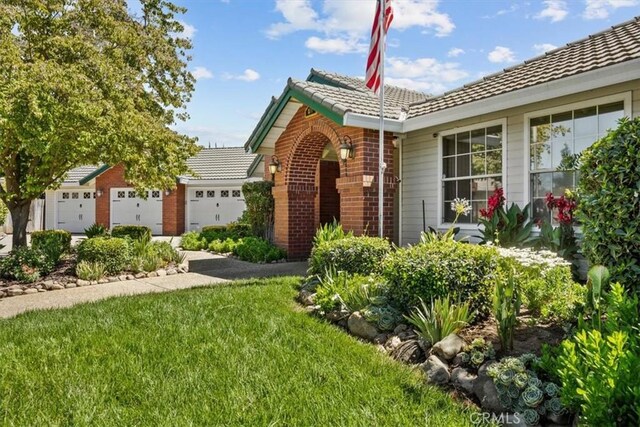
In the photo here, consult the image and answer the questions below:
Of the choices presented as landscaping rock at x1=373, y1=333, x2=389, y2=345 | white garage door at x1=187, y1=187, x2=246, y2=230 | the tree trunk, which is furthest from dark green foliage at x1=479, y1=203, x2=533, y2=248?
white garage door at x1=187, y1=187, x2=246, y2=230

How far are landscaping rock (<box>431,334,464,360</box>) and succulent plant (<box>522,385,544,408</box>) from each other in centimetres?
78

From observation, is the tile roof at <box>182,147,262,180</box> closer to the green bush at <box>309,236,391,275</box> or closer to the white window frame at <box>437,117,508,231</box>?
the white window frame at <box>437,117,508,231</box>

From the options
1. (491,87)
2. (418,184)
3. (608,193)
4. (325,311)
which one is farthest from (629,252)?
(418,184)

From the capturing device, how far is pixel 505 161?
7.70 m

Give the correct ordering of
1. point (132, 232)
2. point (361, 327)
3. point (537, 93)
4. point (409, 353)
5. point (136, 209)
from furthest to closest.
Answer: point (136, 209) → point (132, 232) → point (537, 93) → point (361, 327) → point (409, 353)

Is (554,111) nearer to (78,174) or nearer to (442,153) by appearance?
(442,153)

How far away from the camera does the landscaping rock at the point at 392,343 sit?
4.04 meters

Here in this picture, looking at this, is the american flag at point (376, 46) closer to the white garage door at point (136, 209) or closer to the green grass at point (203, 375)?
the green grass at point (203, 375)

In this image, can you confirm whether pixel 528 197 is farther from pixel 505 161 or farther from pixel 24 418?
pixel 24 418

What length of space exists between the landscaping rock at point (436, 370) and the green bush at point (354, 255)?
2586 mm

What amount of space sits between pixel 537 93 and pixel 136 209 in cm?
2085

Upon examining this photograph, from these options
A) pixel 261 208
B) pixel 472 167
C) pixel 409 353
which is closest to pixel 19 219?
pixel 261 208

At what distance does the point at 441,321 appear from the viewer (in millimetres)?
3820

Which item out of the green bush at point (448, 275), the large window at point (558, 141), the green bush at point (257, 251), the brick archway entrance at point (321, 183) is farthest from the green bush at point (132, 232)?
the large window at point (558, 141)
